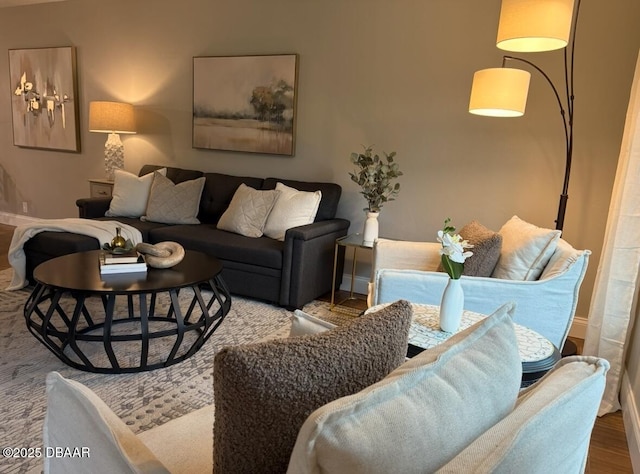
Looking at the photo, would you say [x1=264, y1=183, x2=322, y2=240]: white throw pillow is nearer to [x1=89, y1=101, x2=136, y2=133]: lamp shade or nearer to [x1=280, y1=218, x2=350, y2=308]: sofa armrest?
[x1=280, y1=218, x2=350, y2=308]: sofa armrest

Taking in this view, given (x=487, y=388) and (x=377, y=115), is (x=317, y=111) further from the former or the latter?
(x=487, y=388)

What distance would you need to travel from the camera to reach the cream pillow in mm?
2303

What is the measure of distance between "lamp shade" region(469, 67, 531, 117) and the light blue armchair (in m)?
0.77

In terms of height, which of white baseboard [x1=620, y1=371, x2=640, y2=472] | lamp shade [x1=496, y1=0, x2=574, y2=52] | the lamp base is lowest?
white baseboard [x1=620, y1=371, x2=640, y2=472]

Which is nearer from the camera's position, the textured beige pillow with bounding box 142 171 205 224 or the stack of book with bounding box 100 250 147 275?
the stack of book with bounding box 100 250 147 275

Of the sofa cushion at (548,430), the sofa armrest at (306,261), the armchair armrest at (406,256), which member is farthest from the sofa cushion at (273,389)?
the sofa armrest at (306,261)

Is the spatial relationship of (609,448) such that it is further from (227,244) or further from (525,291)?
(227,244)

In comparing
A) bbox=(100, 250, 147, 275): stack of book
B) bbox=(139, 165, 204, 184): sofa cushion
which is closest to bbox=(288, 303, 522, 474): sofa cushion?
bbox=(100, 250, 147, 275): stack of book

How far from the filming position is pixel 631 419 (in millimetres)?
2119

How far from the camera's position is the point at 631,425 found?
82.4 inches

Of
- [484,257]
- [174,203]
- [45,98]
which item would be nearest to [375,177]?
[484,257]

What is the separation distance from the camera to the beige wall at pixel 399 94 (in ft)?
10.1

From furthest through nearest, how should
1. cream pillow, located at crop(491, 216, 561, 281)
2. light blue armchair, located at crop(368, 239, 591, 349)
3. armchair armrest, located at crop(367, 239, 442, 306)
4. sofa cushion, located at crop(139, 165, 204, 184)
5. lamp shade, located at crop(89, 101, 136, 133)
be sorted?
1. lamp shade, located at crop(89, 101, 136, 133)
2. sofa cushion, located at crop(139, 165, 204, 184)
3. armchair armrest, located at crop(367, 239, 442, 306)
4. cream pillow, located at crop(491, 216, 561, 281)
5. light blue armchair, located at crop(368, 239, 591, 349)

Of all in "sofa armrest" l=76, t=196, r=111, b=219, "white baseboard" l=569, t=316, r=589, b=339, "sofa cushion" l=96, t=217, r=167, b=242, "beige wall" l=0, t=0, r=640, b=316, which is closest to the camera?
"beige wall" l=0, t=0, r=640, b=316
